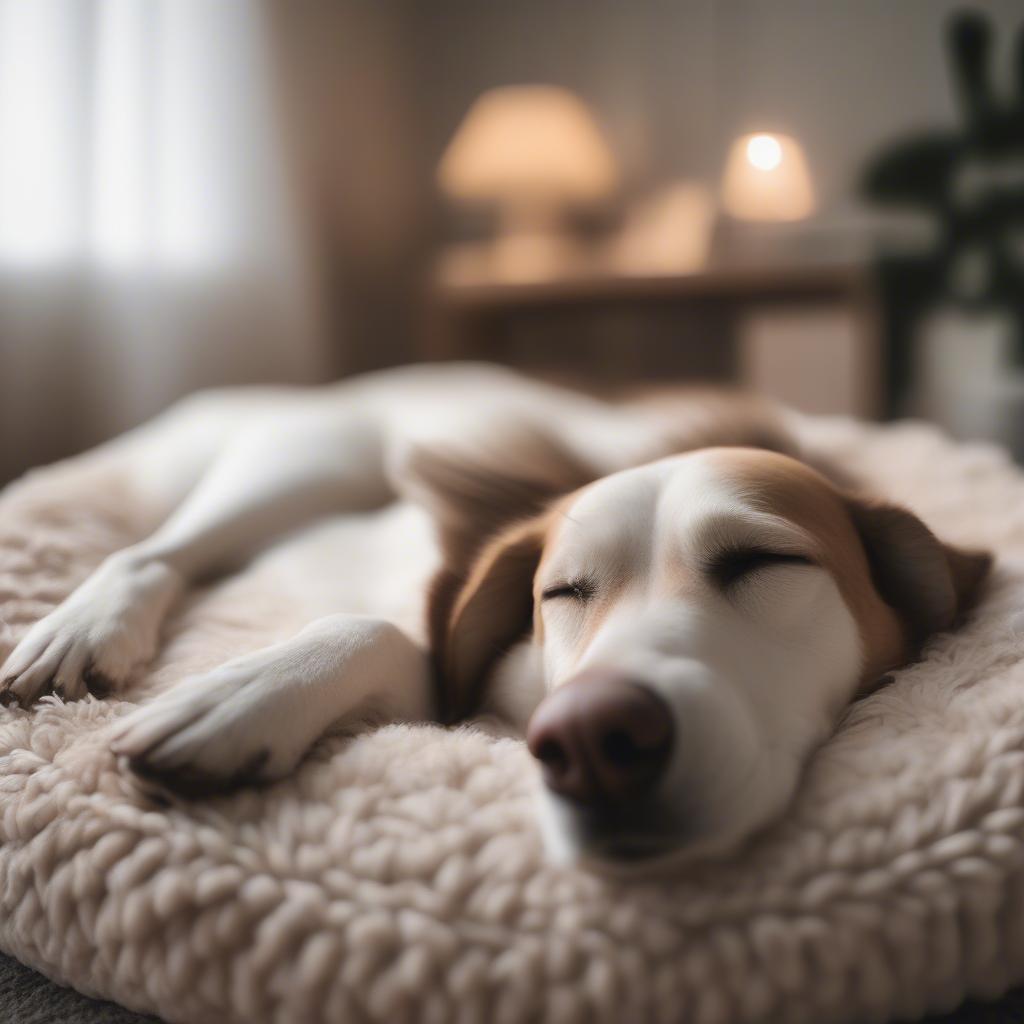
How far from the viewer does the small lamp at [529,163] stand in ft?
11.1

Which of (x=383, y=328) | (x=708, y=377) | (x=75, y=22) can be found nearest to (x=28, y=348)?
(x=75, y=22)

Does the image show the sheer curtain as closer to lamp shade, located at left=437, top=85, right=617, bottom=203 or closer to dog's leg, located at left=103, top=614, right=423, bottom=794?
lamp shade, located at left=437, top=85, right=617, bottom=203

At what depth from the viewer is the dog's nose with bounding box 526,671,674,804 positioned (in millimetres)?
597

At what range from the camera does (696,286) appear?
3.26 meters

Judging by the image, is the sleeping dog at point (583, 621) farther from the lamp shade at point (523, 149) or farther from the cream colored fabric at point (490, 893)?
the lamp shade at point (523, 149)

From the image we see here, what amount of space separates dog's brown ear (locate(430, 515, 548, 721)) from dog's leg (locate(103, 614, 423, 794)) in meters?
0.10

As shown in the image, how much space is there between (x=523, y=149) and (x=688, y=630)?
9.64 feet

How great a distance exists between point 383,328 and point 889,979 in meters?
3.48

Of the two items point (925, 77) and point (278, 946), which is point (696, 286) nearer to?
point (925, 77)

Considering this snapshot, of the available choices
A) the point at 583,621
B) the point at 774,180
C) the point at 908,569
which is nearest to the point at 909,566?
the point at 908,569

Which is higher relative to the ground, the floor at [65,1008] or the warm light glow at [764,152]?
the warm light glow at [764,152]

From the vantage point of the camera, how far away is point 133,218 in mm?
2736

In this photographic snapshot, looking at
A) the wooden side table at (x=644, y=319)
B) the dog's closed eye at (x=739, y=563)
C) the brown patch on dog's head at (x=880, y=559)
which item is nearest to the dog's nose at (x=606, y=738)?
the dog's closed eye at (x=739, y=563)

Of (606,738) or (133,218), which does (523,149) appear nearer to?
(133,218)
